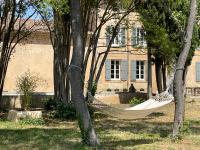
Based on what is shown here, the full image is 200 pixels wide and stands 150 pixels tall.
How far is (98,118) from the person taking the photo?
2033cm

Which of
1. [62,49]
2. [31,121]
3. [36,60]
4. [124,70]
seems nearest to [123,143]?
[31,121]

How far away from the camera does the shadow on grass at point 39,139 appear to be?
12.3 metres

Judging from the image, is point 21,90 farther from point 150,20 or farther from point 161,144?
point 161,144

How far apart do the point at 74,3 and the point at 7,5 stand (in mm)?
10355

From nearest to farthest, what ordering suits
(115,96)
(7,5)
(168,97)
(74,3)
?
(74,3)
(168,97)
(7,5)
(115,96)

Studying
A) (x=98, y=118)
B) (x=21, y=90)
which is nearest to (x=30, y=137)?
(x=98, y=118)

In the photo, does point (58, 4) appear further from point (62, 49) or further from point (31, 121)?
point (31, 121)

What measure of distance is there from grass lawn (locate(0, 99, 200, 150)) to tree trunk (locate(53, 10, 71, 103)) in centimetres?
220

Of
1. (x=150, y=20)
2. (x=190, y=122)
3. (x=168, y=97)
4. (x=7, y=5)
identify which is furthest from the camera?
(x=150, y=20)

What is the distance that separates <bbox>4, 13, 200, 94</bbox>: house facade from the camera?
128ft

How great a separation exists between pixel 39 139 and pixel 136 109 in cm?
260

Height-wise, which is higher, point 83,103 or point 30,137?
point 83,103

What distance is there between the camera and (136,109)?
1335 centimetres

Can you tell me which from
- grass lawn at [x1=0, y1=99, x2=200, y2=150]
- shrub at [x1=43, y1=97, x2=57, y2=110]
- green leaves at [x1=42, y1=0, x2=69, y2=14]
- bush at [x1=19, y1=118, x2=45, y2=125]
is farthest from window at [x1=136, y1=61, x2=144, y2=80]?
bush at [x1=19, y1=118, x2=45, y2=125]
